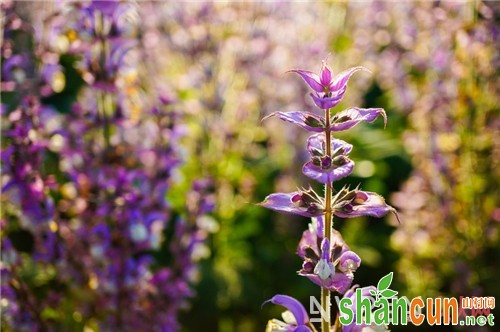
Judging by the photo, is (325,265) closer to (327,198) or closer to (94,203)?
(327,198)

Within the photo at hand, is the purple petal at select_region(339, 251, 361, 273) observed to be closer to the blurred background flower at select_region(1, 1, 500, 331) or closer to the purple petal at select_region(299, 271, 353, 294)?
the purple petal at select_region(299, 271, 353, 294)

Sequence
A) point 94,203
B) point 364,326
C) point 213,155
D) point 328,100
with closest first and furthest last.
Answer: point 328,100
point 364,326
point 94,203
point 213,155

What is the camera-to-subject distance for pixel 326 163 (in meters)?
1.37

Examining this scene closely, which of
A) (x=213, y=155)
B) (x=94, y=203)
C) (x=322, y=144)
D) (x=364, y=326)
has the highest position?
(x=213, y=155)

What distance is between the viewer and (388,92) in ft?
17.8

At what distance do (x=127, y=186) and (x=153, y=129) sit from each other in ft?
1.19

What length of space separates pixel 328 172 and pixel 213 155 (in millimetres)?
2871

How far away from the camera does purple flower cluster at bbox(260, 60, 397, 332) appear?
1346mm

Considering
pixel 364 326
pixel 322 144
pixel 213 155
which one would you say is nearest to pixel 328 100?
pixel 322 144

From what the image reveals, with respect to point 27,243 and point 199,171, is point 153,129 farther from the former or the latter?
point 199,171

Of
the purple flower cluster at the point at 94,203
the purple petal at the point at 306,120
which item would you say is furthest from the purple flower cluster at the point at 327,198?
the purple flower cluster at the point at 94,203

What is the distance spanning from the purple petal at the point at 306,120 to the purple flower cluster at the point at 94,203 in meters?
1.17

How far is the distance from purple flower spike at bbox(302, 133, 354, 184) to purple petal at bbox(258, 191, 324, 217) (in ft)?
0.21

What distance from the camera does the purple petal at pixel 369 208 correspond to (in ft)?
4.45
